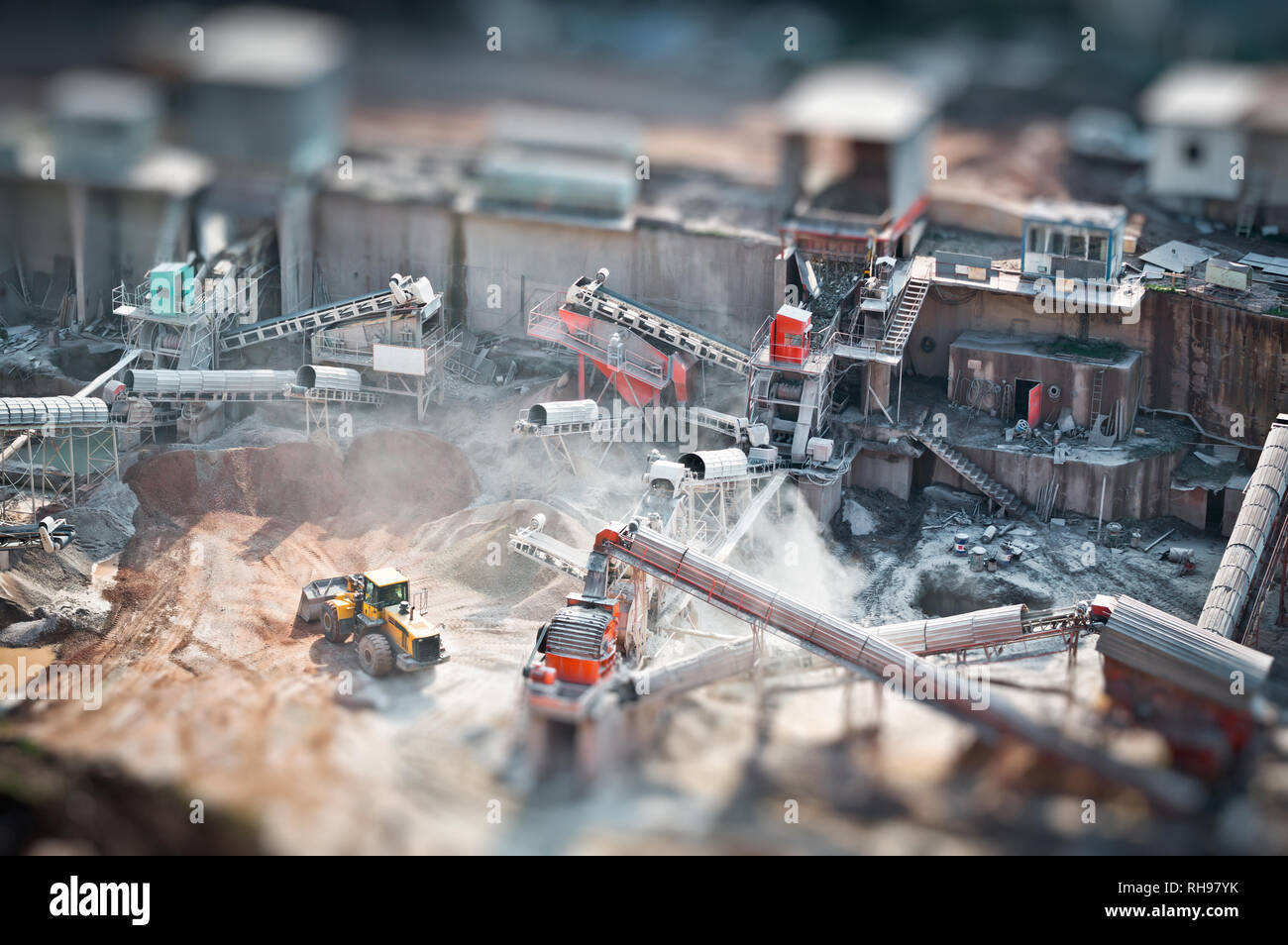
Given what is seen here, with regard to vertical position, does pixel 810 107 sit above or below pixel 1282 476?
above

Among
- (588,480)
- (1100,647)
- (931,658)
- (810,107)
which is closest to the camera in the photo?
(810,107)

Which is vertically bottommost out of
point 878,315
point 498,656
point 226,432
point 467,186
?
point 498,656

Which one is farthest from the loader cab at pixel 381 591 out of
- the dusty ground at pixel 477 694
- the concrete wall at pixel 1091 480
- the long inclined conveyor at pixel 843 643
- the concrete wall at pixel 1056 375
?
the concrete wall at pixel 1056 375

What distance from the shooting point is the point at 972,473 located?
140 ft

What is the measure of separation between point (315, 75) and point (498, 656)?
49.4 feet

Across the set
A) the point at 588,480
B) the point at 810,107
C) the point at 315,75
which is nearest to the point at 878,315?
the point at 588,480

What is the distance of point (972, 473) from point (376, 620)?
1549 centimetres

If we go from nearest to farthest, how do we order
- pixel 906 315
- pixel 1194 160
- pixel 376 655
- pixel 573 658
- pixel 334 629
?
1. pixel 573 658
2. pixel 376 655
3. pixel 334 629
4. pixel 1194 160
5. pixel 906 315

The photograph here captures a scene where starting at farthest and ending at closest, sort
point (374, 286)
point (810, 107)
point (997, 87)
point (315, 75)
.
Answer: point (374, 286) → point (997, 87) → point (810, 107) → point (315, 75)

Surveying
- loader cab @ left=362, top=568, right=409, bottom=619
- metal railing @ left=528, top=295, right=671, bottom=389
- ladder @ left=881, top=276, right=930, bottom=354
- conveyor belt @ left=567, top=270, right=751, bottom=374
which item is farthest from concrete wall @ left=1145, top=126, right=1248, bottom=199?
loader cab @ left=362, top=568, right=409, bottom=619

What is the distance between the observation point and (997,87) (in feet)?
97.8

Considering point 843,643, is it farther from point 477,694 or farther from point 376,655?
point 376,655

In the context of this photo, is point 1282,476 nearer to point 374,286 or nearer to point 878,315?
point 878,315

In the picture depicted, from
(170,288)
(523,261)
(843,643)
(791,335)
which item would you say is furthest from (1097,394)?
(170,288)
